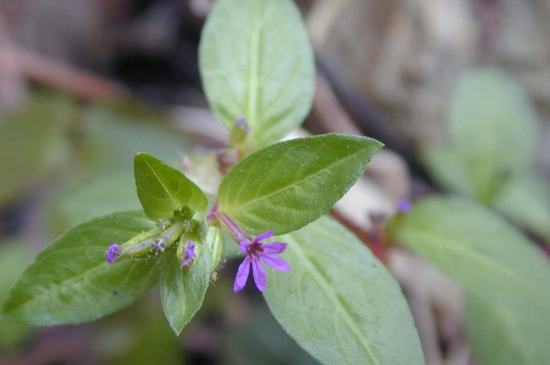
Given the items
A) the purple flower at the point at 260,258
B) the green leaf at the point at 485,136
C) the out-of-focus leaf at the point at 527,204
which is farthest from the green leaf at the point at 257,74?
the out-of-focus leaf at the point at 527,204

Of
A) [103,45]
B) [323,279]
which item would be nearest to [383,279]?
[323,279]

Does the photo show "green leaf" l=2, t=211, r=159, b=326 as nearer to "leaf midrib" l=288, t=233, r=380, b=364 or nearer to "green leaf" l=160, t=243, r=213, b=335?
"green leaf" l=160, t=243, r=213, b=335

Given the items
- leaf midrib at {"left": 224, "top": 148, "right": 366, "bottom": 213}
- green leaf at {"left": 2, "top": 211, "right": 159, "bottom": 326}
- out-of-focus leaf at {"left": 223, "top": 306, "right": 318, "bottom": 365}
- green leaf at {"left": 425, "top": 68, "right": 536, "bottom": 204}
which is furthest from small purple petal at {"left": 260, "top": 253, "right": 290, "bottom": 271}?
out-of-focus leaf at {"left": 223, "top": 306, "right": 318, "bottom": 365}

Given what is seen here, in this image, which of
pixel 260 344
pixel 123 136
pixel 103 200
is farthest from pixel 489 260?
pixel 123 136

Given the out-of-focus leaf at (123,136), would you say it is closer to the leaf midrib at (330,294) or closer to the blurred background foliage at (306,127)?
the blurred background foliage at (306,127)

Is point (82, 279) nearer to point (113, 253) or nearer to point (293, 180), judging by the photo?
point (113, 253)
